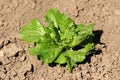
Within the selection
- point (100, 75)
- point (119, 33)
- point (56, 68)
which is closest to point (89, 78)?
point (100, 75)

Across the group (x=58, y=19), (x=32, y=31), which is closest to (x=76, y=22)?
(x=58, y=19)

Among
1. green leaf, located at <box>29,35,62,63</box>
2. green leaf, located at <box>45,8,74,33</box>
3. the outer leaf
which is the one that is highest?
green leaf, located at <box>45,8,74,33</box>

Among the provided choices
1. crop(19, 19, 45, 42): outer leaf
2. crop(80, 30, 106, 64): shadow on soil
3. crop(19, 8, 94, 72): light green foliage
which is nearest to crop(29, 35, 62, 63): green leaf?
crop(19, 8, 94, 72): light green foliage

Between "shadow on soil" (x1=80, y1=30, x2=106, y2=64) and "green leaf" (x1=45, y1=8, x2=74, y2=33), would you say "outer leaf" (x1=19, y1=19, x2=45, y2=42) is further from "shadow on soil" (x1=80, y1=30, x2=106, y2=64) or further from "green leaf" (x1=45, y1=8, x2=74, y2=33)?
"shadow on soil" (x1=80, y1=30, x2=106, y2=64)

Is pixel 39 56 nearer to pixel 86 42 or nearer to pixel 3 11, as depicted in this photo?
pixel 86 42

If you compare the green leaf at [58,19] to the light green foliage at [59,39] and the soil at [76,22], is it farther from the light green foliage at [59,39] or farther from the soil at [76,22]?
the soil at [76,22]

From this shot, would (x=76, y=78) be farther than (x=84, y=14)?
No
